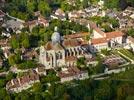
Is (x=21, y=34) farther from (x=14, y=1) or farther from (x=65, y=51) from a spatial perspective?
(x=14, y=1)

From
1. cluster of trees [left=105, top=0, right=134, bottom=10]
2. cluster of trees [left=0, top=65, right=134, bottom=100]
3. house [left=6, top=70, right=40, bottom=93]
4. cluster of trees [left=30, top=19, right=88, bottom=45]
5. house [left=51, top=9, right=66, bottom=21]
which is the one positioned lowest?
cluster of trees [left=0, top=65, right=134, bottom=100]

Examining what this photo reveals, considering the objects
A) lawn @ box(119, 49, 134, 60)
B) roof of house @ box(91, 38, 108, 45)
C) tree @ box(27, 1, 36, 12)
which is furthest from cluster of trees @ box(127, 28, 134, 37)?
tree @ box(27, 1, 36, 12)

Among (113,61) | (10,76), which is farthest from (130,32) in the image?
(10,76)

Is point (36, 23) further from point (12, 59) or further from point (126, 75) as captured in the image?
point (126, 75)

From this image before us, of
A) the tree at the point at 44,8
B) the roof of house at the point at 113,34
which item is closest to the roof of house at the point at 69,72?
the roof of house at the point at 113,34

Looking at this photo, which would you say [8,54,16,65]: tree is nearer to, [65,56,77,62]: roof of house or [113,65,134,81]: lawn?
[65,56,77,62]: roof of house

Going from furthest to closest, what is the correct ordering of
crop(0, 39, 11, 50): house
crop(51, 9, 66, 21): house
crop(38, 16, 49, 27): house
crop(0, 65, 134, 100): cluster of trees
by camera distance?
crop(51, 9, 66, 21): house
crop(38, 16, 49, 27): house
crop(0, 39, 11, 50): house
crop(0, 65, 134, 100): cluster of trees
